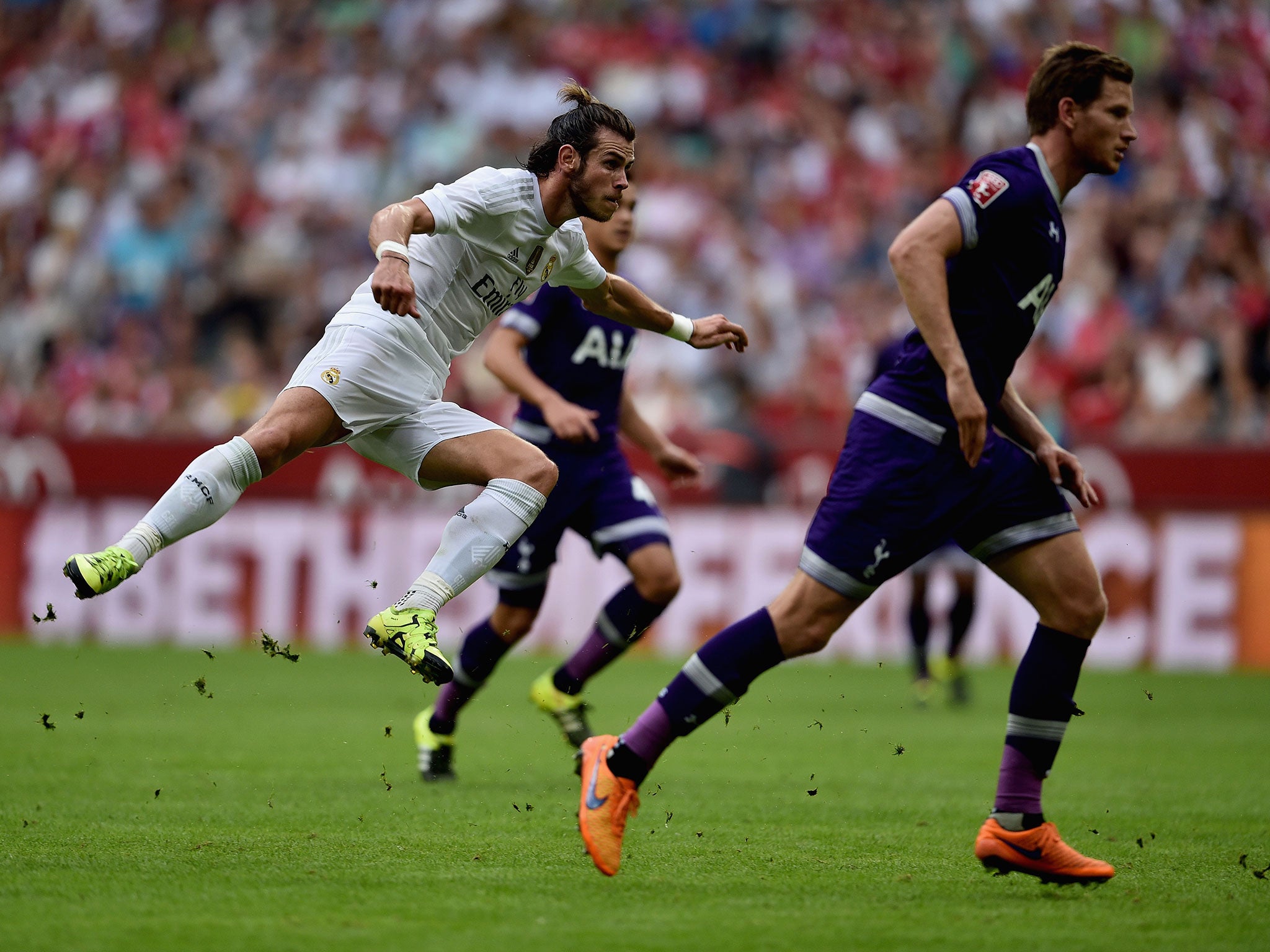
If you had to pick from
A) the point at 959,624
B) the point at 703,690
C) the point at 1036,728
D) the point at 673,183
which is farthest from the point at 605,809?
the point at 673,183

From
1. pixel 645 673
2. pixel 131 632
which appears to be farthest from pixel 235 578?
pixel 645 673

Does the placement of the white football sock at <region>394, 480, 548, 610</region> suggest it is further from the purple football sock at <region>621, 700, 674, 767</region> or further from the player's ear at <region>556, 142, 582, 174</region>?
the player's ear at <region>556, 142, 582, 174</region>

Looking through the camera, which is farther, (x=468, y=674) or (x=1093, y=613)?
(x=468, y=674)

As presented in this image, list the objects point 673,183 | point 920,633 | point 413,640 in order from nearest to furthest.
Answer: point 413,640 < point 920,633 < point 673,183

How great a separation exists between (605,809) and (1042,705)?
4.78 ft

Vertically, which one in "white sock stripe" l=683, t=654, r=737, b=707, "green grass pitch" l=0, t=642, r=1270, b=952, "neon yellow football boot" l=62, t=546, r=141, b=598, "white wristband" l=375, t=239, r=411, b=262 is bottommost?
"green grass pitch" l=0, t=642, r=1270, b=952

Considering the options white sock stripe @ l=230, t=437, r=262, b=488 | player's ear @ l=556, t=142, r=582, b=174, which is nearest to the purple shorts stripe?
player's ear @ l=556, t=142, r=582, b=174

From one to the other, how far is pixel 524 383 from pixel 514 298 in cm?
144

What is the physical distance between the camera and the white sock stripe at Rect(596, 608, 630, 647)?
7.61 m

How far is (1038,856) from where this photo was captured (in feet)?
16.4

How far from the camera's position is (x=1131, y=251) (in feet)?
51.8

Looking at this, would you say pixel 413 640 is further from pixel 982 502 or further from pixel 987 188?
pixel 987 188

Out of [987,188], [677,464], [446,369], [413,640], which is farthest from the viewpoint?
[677,464]

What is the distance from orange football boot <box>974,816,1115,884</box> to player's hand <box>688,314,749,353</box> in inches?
83.0
